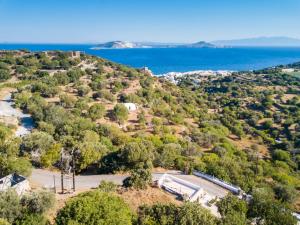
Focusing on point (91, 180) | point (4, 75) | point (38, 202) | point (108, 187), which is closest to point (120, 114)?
point (91, 180)

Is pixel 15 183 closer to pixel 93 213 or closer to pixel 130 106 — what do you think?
pixel 93 213

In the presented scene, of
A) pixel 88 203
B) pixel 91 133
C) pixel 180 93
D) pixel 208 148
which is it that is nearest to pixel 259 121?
pixel 180 93

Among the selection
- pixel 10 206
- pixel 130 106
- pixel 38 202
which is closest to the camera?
pixel 10 206

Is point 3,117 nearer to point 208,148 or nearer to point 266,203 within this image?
point 208,148

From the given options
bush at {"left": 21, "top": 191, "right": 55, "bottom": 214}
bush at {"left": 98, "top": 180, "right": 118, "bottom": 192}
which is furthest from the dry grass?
bush at {"left": 21, "top": 191, "right": 55, "bottom": 214}

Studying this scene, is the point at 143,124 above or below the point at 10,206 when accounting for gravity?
below

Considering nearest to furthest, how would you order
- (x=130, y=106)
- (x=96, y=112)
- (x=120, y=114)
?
(x=96, y=112) → (x=120, y=114) → (x=130, y=106)
